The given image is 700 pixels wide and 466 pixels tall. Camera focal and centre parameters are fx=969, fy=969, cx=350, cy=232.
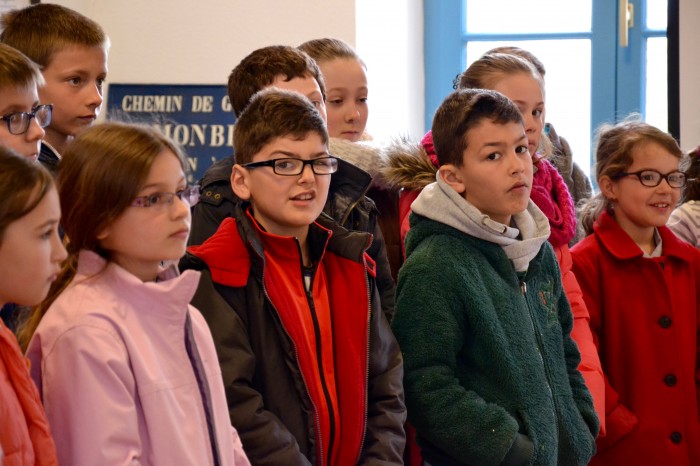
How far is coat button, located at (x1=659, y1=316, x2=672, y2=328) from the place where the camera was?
8.53 feet

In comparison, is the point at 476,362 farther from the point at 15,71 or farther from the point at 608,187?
the point at 15,71

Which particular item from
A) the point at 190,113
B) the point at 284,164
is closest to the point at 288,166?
the point at 284,164

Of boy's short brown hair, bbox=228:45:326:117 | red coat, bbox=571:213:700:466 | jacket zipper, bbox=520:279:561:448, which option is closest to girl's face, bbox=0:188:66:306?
boy's short brown hair, bbox=228:45:326:117

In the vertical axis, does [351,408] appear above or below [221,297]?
below

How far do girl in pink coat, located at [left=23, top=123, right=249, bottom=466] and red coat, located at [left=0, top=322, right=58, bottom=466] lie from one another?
10cm

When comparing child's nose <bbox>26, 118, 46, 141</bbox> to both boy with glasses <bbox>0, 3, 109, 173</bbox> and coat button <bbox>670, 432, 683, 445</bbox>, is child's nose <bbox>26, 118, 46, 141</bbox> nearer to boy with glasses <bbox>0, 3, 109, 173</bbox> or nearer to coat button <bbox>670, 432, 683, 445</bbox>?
boy with glasses <bbox>0, 3, 109, 173</bbox>

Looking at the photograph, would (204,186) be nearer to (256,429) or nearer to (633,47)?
(256,429)

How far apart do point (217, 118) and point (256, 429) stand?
1910 millimetres

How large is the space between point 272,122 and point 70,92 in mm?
577

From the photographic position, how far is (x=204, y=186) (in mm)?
2111

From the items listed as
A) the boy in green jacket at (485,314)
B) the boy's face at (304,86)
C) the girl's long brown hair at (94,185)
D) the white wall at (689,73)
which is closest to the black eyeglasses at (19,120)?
the girl's long brown hair at (94,185)

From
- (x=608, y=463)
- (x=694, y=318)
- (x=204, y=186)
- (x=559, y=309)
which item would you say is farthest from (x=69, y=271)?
(x=694, y=318)

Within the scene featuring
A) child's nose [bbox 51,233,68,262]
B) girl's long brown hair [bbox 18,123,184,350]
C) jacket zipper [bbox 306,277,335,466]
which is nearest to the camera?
child's nose [bbox 51,233,68,262]

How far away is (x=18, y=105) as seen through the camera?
5.70ft
